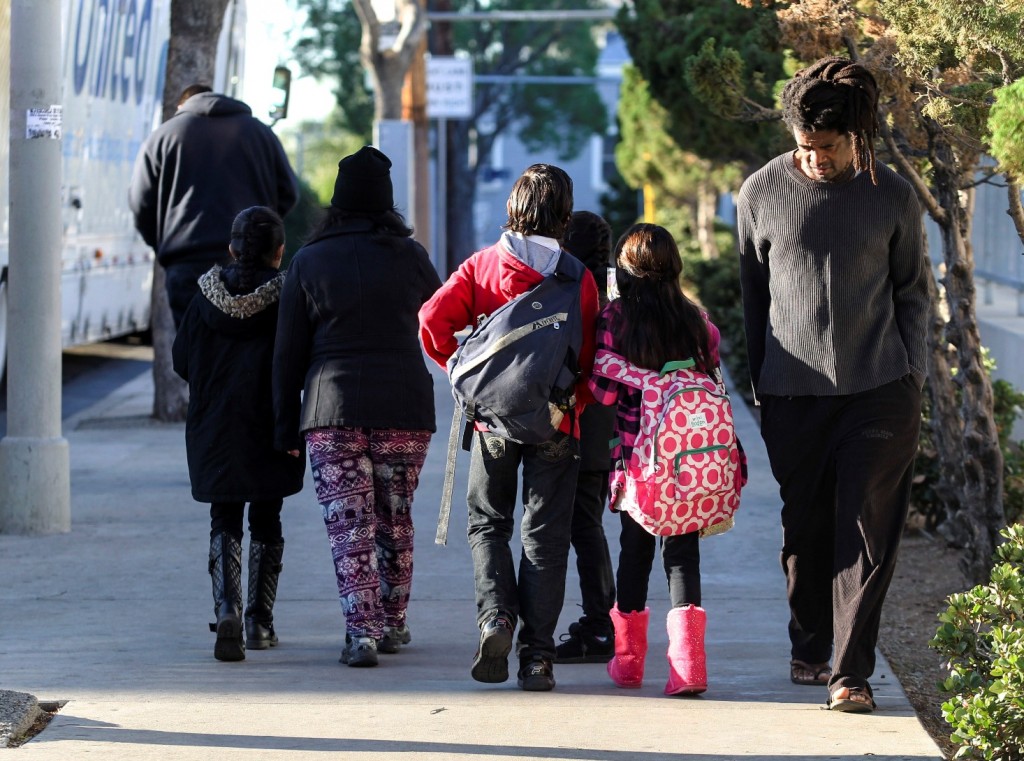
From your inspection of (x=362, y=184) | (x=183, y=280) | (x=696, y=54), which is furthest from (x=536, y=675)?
(x=696, y=54)

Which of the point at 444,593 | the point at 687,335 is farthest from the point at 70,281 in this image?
the point at 687,335

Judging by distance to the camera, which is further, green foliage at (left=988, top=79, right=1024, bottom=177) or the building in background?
the building in background

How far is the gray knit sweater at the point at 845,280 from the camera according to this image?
5090mm

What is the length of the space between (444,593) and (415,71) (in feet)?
60.5

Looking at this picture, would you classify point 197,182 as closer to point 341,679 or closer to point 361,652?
point 361,652

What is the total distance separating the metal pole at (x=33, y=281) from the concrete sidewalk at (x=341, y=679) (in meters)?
0.28

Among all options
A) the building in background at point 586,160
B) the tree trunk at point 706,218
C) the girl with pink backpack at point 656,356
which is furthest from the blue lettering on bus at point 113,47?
the building in background at point 586,160

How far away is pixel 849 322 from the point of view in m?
5.09

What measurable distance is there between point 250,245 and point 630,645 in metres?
1.89

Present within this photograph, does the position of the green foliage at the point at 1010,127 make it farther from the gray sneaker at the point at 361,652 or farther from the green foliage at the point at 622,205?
the green foliage at the point at 622,205

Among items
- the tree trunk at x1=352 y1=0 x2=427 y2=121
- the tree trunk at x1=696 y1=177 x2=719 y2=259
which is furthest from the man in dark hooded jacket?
the tree trunk at x1=696 y1=177 x2=719 y2=259

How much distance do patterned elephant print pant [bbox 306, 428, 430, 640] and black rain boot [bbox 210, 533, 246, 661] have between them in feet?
1.22

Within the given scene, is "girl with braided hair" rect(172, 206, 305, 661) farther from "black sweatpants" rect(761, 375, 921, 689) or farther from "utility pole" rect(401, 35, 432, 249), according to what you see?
"utility pole" rect(401, 35, 432, 249)

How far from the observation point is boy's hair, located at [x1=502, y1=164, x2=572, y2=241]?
5.34 m
